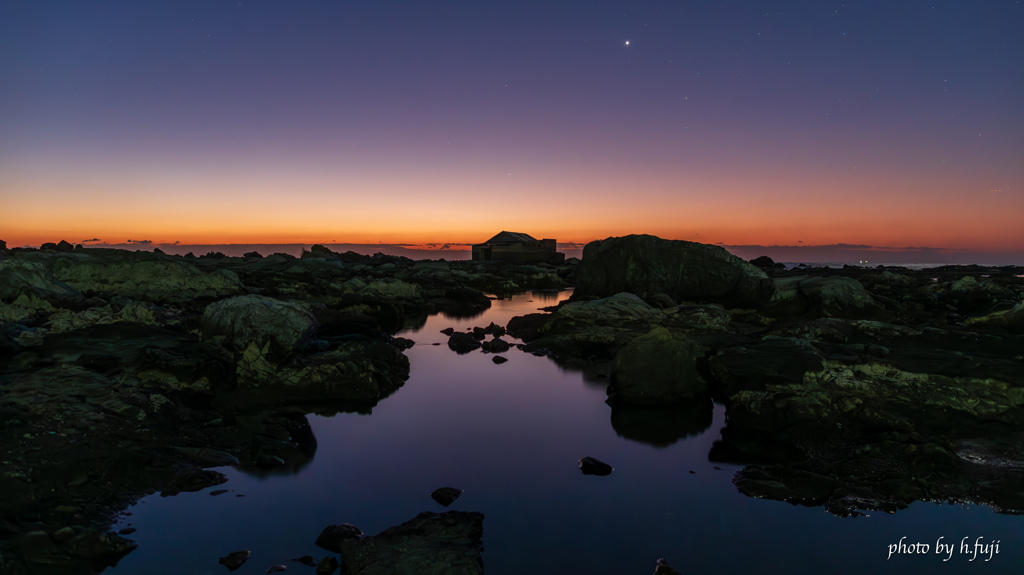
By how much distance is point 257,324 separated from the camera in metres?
13.0

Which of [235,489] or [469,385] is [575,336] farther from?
[235,489]

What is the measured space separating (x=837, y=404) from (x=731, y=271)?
18651mm

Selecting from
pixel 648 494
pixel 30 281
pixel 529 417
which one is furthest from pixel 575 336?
pixel 30 281

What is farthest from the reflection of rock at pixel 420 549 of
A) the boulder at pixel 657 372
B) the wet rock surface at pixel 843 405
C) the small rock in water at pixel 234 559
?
the boulder at pixel 657 372

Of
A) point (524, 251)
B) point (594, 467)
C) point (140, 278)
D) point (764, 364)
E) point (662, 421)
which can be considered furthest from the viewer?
point (524, 251)

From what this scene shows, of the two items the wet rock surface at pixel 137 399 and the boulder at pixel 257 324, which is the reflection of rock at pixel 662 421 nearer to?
the wet rock surface at pixel 137 399

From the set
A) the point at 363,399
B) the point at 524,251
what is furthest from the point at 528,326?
the point at 524,251

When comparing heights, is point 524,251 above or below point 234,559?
above

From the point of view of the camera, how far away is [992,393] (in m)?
9.18

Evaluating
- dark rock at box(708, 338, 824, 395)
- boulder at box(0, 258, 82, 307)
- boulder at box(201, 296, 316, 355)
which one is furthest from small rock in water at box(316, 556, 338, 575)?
boulder at box(0, 258, 82, 307)

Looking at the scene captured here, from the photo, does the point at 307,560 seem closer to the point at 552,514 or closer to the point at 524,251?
the point at 552,514

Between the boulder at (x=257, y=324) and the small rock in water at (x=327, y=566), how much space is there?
8.26m

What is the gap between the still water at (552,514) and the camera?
219 inches

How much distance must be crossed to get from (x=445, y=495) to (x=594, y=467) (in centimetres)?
267
